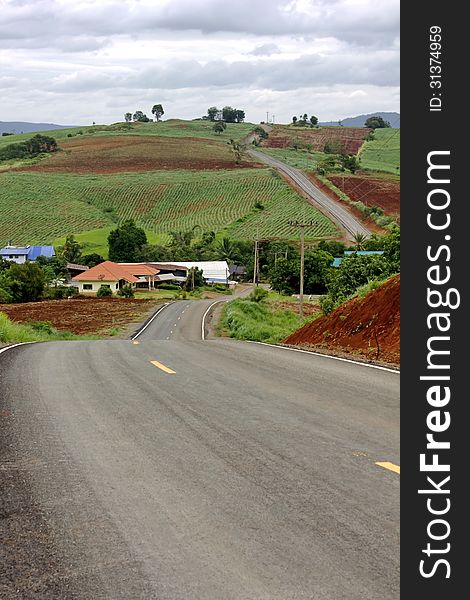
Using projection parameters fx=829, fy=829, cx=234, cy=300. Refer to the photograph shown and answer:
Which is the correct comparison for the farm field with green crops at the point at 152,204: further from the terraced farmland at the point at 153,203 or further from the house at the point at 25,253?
the house at the point at 25,253

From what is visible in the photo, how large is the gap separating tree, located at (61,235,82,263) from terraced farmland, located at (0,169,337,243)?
9.59 metres

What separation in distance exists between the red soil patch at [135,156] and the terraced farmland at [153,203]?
575 centimetres

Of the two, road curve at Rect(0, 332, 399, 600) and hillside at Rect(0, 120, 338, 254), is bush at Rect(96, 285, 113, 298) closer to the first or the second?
hillside at Rect(0, 120, 338, 254)

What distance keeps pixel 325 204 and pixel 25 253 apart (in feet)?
147

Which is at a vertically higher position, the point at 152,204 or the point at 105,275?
the point at 152,204

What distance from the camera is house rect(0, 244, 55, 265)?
4182 inches

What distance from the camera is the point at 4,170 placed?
6329 inches

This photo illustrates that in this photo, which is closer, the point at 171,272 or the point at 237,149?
the point at 171,272

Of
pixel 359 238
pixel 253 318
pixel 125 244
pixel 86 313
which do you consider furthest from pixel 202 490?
pixel 125 244

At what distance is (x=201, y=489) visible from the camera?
6.56 metres

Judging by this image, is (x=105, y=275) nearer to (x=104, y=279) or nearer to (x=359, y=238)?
(x=104, y=279)

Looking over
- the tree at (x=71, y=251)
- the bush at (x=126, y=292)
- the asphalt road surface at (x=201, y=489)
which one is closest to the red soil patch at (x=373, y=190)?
the bush at (x=126, y=292)

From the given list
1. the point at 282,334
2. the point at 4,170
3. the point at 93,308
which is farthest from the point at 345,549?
the point at 4,170

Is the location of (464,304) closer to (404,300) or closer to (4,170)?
(404,300)
